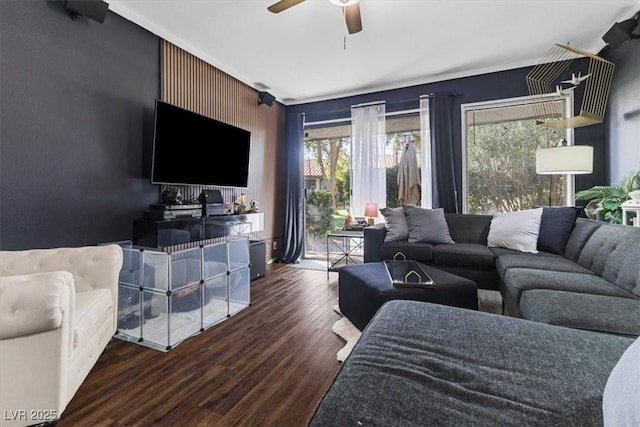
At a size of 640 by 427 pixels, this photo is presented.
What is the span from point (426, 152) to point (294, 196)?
2.15 metres

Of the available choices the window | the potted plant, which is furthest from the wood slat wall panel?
the potted plant

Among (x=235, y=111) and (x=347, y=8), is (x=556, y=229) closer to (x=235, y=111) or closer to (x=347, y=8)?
(x=347, y=8)

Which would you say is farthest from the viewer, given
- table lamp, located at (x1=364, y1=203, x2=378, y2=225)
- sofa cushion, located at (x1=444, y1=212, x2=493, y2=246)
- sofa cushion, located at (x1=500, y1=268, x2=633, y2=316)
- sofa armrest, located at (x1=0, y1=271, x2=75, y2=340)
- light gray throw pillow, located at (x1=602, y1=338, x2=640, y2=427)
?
table lamp, located at (x1=364, y1=203, x2=378, y2=225)

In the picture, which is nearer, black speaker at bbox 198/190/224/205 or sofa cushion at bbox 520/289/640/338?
sofa cushion at bbox 520/289/640/338

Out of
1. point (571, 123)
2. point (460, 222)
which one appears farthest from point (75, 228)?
point (571, 123)

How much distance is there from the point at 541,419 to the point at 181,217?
2.94 meters

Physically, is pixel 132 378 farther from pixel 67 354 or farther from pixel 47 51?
pixel 47 51

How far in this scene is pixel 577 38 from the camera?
9.92 feet

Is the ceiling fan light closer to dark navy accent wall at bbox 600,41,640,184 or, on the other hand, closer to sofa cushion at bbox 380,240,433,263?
sofa cushion at bbox 380,240,433,263

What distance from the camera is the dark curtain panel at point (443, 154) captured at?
387 cm

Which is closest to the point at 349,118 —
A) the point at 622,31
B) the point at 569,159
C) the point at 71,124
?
the point at 569,159

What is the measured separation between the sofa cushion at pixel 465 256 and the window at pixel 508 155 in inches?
45.7

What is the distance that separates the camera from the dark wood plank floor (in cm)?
139

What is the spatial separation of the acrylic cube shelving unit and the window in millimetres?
3341
